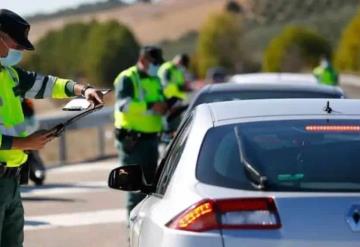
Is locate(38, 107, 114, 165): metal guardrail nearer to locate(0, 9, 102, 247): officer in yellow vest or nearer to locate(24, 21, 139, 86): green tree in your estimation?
locate(0, 9, 102, 247): officer in yellow vest

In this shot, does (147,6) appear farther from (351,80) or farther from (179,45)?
(351,80)

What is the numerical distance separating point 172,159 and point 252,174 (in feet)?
3.39

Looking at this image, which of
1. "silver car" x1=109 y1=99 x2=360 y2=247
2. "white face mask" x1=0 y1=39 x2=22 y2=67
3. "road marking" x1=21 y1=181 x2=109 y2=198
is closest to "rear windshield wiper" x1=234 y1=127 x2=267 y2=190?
"silver car" x1=109 y1=99 x2=360 y2=247

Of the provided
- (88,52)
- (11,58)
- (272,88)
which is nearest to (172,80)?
(272,88)

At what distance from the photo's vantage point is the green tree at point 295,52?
71.8m

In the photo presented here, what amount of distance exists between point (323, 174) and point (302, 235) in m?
0.49

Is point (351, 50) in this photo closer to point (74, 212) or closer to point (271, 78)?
point (271, 78)

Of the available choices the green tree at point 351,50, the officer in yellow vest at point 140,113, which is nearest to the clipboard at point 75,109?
the officer in yellow vest at point 140,113

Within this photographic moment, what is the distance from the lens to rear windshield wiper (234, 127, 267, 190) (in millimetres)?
4910

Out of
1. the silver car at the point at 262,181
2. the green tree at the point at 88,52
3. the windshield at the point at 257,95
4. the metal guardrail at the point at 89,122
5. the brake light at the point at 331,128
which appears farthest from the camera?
the green tree at the point at 88,52

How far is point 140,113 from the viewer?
11242mm

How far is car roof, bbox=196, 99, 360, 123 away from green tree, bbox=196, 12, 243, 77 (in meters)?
75.8

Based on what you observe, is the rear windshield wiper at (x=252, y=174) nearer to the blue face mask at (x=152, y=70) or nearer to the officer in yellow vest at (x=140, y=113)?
Answer: the officer in yellow vest at (x=140, y=113)

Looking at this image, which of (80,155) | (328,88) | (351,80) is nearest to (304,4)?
(351,80)
